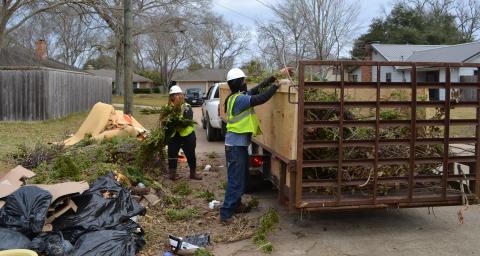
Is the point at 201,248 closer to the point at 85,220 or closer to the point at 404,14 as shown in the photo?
the point at 85,220

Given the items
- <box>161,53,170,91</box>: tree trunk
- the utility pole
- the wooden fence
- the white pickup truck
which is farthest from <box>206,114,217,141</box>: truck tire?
<box>161,53,170,91</box>: tree trunk

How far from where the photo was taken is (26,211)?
4.98m

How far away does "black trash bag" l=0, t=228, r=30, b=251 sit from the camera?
15.3 ft

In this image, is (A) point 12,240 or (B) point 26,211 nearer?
(A) point 12,240

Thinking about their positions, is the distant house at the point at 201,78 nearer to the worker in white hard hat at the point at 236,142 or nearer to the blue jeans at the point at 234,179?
the worker in white hard hat at the point at 236,142

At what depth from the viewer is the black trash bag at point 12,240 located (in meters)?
4.65

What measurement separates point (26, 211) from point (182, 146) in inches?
183

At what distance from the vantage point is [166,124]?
9195 millimetres

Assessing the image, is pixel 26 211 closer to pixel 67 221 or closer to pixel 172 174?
pixel 67 221

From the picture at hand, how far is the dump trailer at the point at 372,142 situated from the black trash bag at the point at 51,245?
7.82 ft

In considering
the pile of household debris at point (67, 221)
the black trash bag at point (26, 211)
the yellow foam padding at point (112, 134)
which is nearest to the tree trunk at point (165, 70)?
the yellow foam padding at point (112, 134)

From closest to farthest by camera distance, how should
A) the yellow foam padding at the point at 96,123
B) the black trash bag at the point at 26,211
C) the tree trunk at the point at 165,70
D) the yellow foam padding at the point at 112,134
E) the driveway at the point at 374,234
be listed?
the black trash bag at the point at 26,211, the driveway at the point at 374,234, the yellow foam padding at the point at 112,134, the yellow foam padding at the point at 96,123, the tree trunk at the point at 165,70

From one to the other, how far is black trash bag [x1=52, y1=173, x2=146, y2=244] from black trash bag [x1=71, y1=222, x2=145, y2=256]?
0.42 ft

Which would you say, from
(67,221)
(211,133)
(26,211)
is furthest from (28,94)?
(26,211)
